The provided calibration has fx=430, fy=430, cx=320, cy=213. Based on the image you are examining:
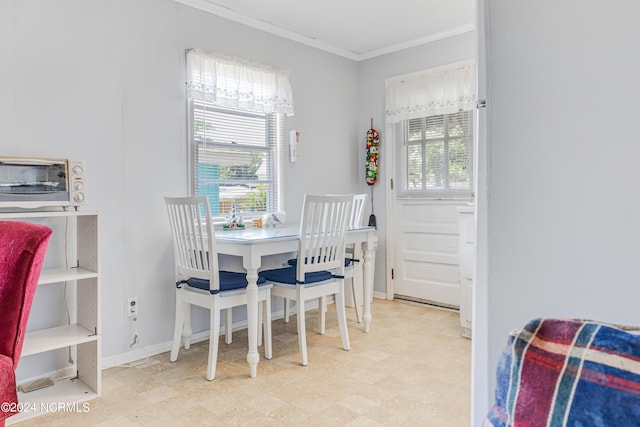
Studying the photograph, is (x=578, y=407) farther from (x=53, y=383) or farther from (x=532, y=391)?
(x=53, y=383)

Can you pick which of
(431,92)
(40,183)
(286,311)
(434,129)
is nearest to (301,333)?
(286,311)

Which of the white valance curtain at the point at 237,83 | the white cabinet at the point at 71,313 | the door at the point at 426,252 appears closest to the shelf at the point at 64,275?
the white cabinet at the point at 71,313

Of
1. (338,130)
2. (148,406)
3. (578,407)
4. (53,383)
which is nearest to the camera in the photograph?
(578,407)

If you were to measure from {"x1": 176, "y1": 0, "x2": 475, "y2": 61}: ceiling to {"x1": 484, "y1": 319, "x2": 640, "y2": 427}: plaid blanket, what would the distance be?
310 cm

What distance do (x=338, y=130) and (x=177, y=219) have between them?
84.1 inches

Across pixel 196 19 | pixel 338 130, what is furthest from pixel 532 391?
pixel 338 130

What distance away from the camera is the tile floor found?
1.97 metres

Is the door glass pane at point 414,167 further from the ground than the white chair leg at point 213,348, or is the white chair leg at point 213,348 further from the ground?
the door glass pane at point 414,167

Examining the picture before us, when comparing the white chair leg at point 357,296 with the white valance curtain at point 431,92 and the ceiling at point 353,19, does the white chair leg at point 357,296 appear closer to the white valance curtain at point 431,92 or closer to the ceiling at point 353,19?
the white valance curtain at point 431,92

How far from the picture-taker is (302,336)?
2.61 metres

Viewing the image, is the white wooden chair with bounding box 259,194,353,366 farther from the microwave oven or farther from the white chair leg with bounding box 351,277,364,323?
the microwave oven

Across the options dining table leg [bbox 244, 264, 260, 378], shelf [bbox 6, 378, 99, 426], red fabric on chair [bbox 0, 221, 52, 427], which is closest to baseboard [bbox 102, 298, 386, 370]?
shelf [bbox 6, 378, 99, 426]

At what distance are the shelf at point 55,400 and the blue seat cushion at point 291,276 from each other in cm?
114

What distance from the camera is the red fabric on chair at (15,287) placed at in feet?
4.66
